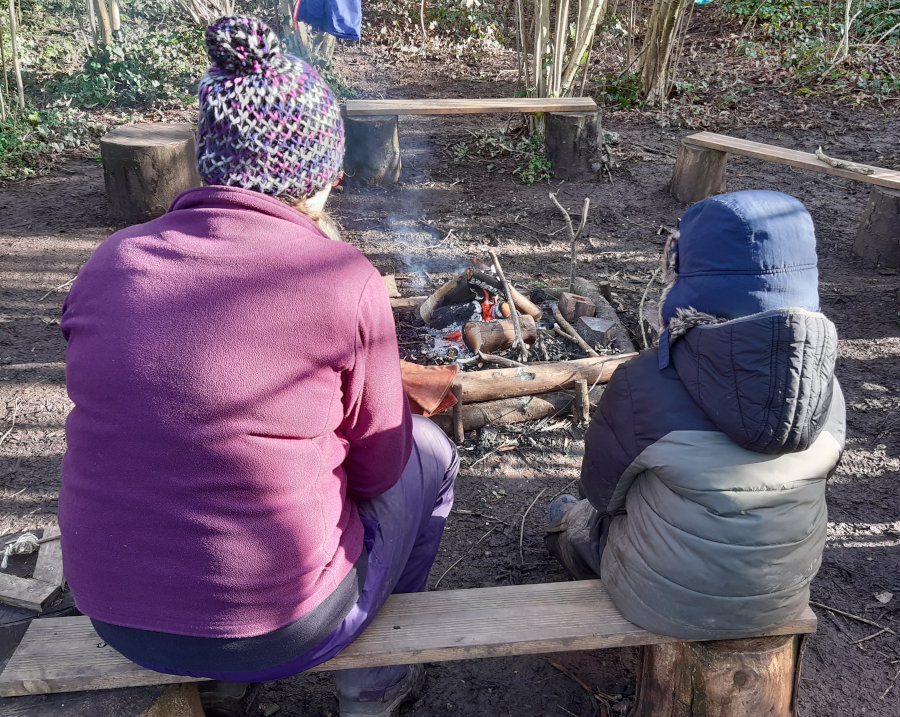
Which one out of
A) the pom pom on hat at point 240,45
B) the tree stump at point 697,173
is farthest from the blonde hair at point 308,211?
the tree stump at point 697,173

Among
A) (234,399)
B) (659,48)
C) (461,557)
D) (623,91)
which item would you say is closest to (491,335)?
(461,557)

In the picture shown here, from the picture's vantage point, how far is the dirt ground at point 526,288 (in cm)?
245

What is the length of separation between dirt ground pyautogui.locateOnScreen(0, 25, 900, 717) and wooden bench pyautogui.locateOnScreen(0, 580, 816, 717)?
0.50 meters

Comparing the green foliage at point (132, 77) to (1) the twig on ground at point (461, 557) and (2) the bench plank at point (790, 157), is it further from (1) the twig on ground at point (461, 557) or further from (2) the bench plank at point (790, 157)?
(1) the twig on ground at point (461, 557)

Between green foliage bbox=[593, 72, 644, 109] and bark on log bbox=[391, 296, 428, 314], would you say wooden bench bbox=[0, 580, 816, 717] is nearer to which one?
bark on log bbox=[391, 296, 428, 314]

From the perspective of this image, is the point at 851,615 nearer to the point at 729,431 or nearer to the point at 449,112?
the point at 729,431

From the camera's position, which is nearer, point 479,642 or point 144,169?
point 479,642

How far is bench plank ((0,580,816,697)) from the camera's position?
178 centimetres

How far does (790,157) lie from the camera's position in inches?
221

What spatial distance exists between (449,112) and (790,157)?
282cm

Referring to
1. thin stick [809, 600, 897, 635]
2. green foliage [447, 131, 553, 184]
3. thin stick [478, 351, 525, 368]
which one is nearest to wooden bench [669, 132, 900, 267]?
green foliage [447, 131, 553, 184]

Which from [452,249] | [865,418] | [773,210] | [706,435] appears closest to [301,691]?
[706,435]

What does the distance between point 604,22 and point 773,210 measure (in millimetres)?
9795

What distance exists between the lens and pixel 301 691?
2.40 m
